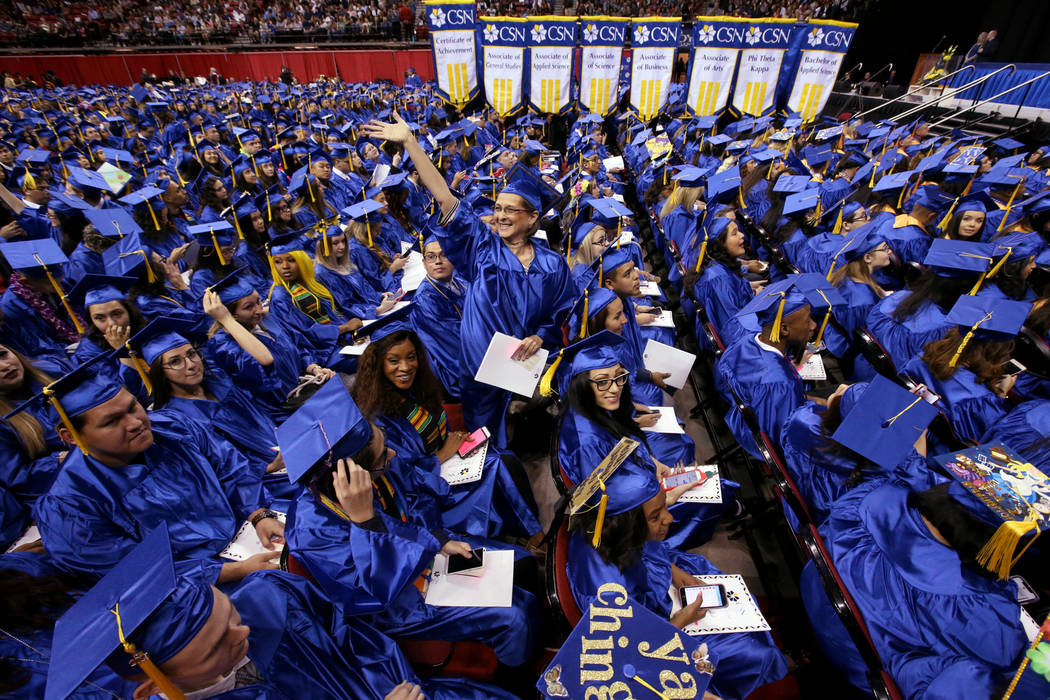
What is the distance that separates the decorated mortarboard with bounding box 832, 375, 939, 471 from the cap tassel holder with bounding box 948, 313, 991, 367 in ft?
3.81

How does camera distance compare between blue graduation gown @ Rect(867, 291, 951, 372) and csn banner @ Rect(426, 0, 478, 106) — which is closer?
blue graduation gown @ Rect(867, 291, 951, 372)

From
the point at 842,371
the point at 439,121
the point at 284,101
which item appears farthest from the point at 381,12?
the point at 842,371

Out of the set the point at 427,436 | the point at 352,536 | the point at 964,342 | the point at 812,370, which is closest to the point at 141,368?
the point at 427,436

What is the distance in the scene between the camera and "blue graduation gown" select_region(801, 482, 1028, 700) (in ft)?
5.16

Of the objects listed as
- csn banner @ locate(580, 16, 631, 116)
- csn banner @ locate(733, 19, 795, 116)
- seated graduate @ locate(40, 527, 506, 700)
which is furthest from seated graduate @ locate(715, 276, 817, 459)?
csn banner @ locate(733, 19, 795, 116)

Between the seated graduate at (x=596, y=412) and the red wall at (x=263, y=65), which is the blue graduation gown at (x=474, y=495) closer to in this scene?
the seated graduate at (x=596, y=412)

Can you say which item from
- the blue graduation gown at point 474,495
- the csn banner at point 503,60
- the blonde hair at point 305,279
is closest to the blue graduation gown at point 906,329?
the blue graduation gown at point 474,495

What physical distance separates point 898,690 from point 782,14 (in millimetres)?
23812

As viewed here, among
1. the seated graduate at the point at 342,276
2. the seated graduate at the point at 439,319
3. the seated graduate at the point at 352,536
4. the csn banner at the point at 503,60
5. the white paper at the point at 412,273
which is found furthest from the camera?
the csn banner at the point at 503,60

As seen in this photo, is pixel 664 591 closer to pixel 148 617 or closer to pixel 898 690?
pixel 898 690

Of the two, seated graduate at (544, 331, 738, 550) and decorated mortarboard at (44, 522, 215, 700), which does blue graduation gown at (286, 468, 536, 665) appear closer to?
decorated mortarboard at (44, 522, 215, 700)

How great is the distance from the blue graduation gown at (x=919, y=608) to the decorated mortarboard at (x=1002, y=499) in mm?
134

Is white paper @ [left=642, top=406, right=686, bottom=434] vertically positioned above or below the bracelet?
below

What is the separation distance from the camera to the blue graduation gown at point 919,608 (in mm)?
1571
